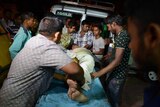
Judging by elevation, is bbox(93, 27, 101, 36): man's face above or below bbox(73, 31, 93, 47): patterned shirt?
above

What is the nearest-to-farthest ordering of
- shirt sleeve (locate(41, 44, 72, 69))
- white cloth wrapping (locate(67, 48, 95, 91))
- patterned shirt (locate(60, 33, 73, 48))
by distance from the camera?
shirt sleeve (locate(41, 44, 72, 69)) < white cloth wrapping (locate(67, 48, 95, 91)) < patterned shirt (locate(60, 33, 73, 48))

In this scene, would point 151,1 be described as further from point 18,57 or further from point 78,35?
point 78,35

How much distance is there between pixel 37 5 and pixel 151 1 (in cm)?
1101

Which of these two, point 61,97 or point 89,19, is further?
point 89,19

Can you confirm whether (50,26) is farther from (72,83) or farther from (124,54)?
(124,54)

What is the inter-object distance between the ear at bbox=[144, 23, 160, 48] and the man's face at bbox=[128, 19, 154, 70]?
2 centimetres

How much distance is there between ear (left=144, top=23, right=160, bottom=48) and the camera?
0.84m

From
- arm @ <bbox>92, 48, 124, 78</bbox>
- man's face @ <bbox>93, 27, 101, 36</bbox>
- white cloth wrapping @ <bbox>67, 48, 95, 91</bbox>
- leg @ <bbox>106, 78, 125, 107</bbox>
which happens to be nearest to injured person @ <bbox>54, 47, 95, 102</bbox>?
white cloth wrapping @ <bbox>67, 48, 95, 91</bbox>

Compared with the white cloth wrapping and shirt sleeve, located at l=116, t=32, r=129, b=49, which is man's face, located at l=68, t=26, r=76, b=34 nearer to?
the white cloth wrapping

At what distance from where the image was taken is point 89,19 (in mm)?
7160

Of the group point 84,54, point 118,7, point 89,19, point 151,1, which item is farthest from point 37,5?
point 151,1

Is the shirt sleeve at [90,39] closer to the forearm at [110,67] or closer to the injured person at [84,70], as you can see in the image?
the injured person at [84,70]

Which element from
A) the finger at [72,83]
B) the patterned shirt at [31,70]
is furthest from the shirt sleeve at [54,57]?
the finger at [72,83]

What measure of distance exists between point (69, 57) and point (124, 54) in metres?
1.60
